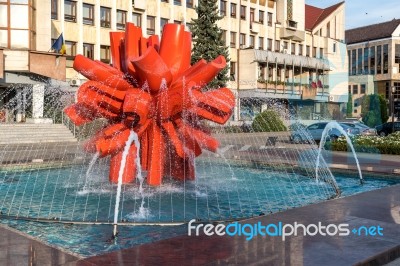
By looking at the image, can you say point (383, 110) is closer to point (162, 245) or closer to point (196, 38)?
point (196, 38)

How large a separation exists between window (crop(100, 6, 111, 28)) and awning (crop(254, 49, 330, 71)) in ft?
58.9

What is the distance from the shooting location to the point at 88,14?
42906mm

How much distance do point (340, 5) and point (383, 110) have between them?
56.1ft

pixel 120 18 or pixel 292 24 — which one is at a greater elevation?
pixel 292 24

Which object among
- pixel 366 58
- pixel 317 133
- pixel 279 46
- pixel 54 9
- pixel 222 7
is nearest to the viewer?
pixel 317 133

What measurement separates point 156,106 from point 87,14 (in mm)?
34136

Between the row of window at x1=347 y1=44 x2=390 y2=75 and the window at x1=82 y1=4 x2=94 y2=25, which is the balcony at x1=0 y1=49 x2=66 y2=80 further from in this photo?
the row of window at x1=347 y1=44 x2=390 y2=75

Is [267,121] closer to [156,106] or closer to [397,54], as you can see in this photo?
[156,106]

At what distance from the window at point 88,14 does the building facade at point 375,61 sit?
56.0 meters

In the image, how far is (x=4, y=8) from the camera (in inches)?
1364

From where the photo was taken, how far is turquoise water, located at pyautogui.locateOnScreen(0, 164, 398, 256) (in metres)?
7.51

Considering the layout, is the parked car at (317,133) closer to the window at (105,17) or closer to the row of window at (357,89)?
the window at (105,17)

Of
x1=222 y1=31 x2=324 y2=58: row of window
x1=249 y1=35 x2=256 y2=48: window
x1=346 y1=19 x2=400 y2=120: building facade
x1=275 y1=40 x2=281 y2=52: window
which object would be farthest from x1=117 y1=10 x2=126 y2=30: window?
x1=346 y1=19 x2=400 y2=120: building facade

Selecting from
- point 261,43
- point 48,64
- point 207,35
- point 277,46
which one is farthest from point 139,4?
point 277,46
